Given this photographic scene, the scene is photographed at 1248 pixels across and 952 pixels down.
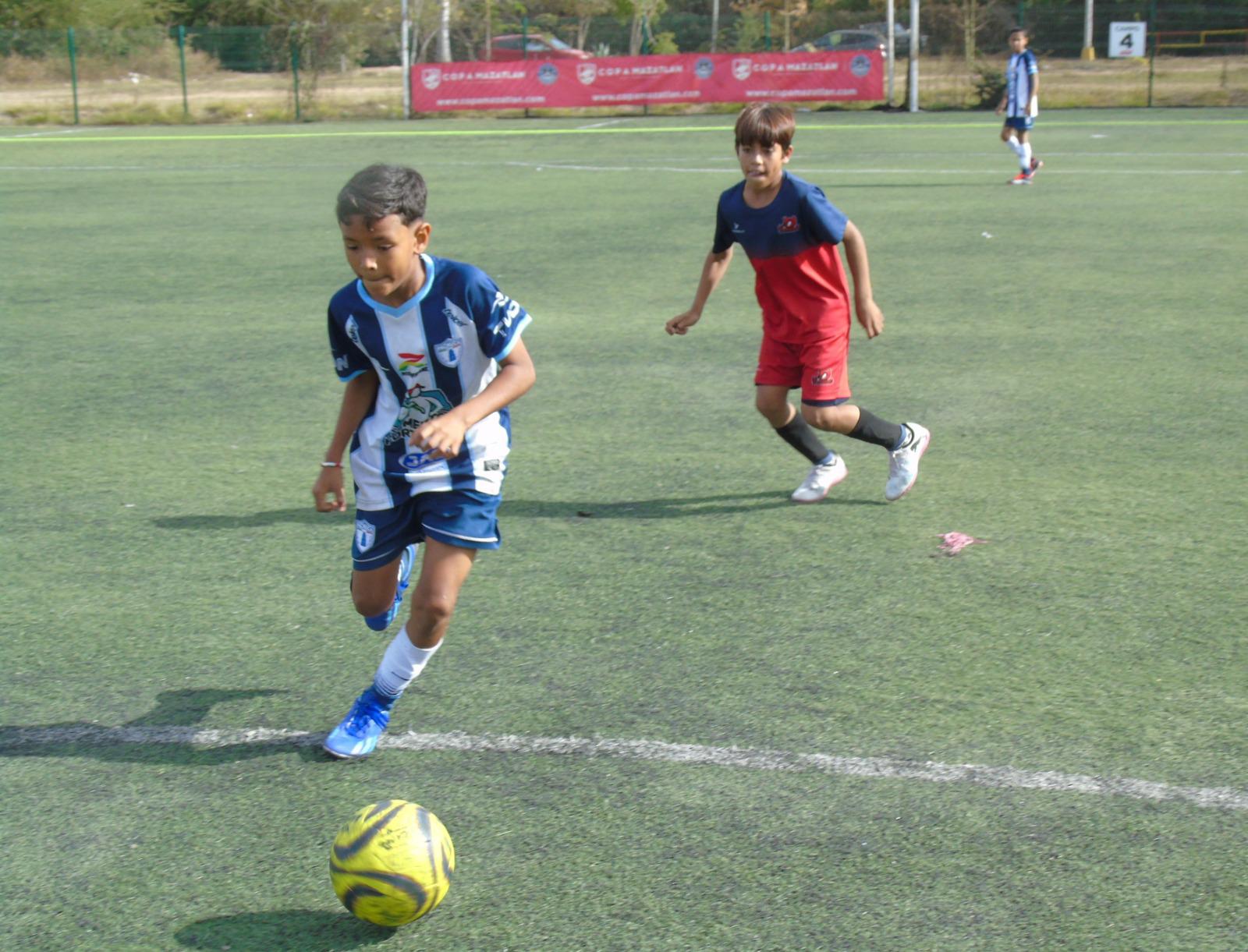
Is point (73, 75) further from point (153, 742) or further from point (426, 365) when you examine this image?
point (426, 365)

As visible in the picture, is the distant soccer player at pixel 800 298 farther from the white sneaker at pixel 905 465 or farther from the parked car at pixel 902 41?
the parked car at pixel 902 41

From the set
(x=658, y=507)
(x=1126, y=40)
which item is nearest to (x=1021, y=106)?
(x=658, y=507)

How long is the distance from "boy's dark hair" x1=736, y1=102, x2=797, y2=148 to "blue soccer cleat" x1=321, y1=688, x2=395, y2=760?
289 centimetres

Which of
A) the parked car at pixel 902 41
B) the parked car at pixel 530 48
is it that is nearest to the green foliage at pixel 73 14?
the parked car at pixel 530 48

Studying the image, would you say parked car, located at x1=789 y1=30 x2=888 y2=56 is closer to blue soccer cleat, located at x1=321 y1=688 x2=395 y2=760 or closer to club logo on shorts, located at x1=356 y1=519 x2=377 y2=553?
club logo on shorts, located at x1=356 y1=519 x2=377 y2=553

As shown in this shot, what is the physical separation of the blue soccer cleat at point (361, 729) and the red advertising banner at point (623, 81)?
105 feet

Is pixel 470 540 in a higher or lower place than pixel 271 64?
lower

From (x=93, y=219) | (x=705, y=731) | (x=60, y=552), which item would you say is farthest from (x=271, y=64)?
(x=705, y=731)

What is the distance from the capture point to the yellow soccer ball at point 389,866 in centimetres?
328

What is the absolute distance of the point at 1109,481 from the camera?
6730mm

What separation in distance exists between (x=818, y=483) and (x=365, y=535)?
2870mm

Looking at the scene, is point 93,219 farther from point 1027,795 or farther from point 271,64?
point 271,64

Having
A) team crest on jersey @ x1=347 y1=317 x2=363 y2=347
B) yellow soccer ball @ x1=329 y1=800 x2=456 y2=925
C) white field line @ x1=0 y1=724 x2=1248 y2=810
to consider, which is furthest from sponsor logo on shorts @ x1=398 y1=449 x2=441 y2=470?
yellow soccer ball @ x1=329 y1=800 x2=456 y2=925

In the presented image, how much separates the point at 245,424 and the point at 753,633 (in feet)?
13.2
